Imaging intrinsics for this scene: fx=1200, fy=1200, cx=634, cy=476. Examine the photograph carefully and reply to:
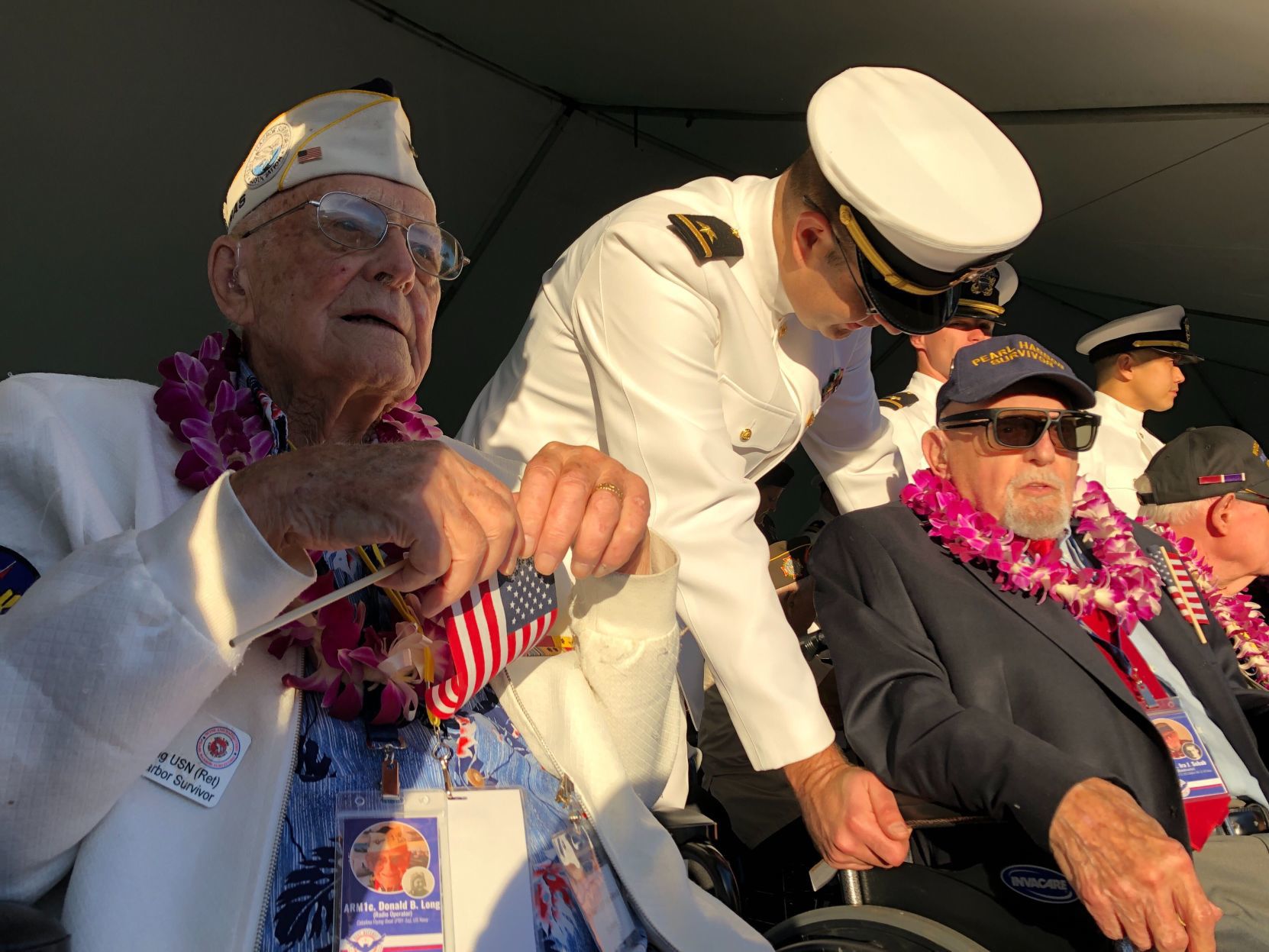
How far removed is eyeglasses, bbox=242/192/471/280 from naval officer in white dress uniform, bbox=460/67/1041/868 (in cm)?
54

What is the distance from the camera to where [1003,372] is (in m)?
2.86

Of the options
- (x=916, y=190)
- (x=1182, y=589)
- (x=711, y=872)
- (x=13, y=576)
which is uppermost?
(x=916, y=190)

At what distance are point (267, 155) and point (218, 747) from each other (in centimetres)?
98

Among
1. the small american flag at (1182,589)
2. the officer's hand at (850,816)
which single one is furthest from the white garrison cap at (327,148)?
the small american flag at (1182,589)

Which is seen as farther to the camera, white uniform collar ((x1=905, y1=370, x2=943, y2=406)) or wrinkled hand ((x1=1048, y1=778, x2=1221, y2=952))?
white uniform collar ((x1=905, y1=370, x2=943, y2=406))

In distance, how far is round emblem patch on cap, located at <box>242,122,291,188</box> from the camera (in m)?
1.82

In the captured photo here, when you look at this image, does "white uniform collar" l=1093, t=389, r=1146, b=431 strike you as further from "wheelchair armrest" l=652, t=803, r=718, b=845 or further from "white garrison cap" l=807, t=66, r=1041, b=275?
"wheelchair armrest" l=652, t=803, r=718, b=845

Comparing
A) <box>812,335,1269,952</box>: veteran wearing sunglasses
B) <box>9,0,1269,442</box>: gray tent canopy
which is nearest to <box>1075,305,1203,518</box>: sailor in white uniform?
<box>9,0,1269,442</box>: gray tent canopy

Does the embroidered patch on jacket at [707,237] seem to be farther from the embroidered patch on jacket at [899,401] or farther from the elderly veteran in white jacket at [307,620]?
the embroidered patch on jacket at [899,401]

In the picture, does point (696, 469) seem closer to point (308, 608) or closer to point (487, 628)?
point (487, 628)

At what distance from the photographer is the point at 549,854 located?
148 cm

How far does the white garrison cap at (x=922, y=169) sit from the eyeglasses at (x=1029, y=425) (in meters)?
0.64

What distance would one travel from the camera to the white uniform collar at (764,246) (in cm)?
245

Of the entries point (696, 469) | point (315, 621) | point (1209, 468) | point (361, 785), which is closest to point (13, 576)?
point (315, 621)
